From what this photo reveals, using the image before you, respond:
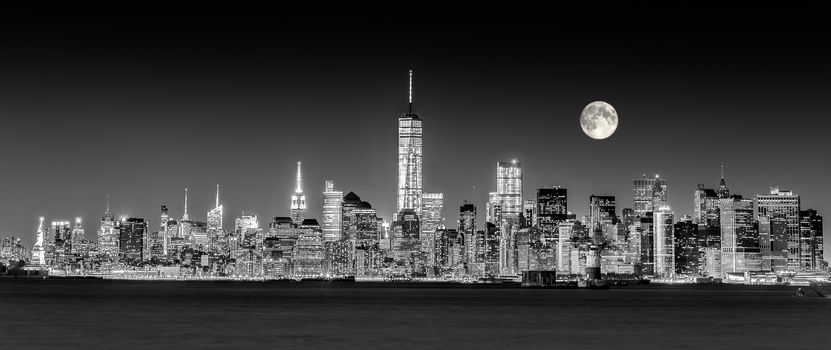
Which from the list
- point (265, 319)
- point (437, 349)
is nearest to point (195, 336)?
point (437, 349)

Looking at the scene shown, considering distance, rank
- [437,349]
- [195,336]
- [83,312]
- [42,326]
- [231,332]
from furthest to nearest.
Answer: [83,312] → [42,326] → [231,332] → [195,336] → [437,349]

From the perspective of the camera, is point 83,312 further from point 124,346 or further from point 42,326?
point 124,346

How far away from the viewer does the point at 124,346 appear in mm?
73812

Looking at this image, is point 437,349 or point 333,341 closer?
point 437,349

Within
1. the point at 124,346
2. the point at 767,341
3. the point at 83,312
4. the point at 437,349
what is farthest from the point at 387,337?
the point at 83,312

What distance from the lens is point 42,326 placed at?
315 feet

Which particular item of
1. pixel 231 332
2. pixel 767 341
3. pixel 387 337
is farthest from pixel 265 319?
pixel 767 341

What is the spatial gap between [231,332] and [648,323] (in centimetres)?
4092

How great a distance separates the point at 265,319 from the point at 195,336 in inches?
1139

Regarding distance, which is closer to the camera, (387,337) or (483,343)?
(483,343)

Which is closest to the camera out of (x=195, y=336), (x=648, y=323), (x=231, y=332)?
(x=195, y=336)

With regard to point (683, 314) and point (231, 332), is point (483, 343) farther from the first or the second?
point (683, 314)

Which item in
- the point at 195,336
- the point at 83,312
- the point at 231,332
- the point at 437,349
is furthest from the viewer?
the point at 83,312

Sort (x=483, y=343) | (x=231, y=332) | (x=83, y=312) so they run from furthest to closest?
(x=83, y=312)
(x=231, y=332)
(x=483, y=343)
